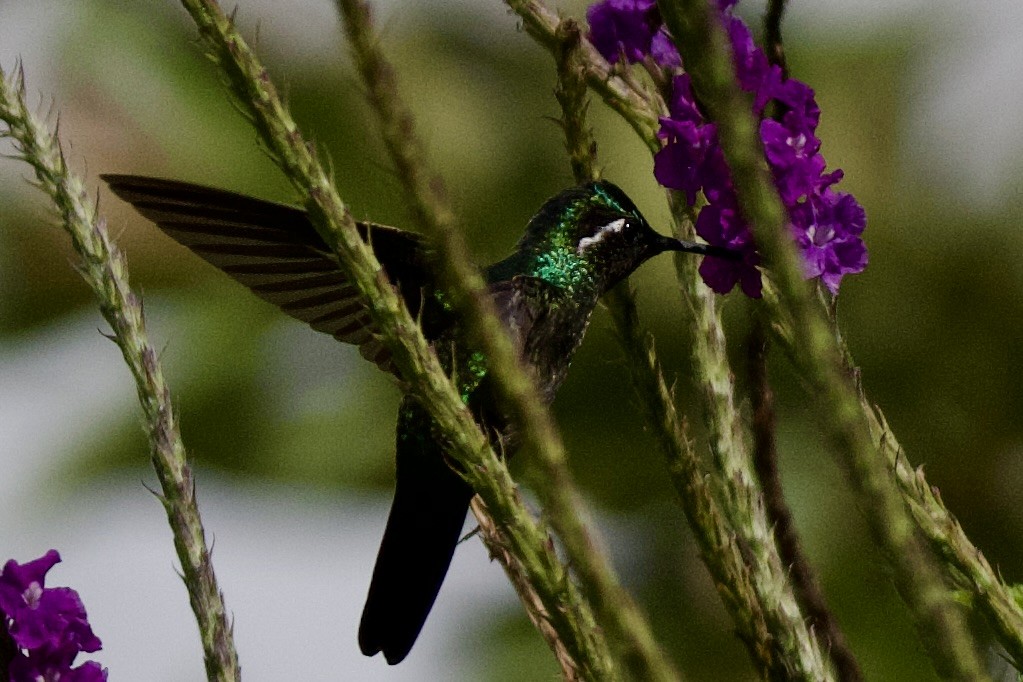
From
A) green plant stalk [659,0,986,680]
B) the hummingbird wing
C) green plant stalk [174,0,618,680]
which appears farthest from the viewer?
the hummingbird wing

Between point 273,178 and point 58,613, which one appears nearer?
point 58,613

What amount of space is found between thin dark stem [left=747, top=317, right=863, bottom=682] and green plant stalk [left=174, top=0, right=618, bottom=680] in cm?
45

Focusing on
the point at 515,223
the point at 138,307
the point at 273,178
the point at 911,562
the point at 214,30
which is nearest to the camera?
the point at 911,562

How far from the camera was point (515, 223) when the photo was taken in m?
8.02

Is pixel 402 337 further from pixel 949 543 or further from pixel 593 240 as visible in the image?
pixel 593 240

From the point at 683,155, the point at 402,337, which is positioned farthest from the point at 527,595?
the point at 683,155

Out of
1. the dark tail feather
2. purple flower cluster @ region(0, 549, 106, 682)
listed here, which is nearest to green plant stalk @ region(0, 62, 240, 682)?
purple flower cluster @ region(0, 549, 106, 682)

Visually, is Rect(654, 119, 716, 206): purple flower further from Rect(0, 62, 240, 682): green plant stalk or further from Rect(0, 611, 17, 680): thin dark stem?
Rect(0, 611, 17, 680): thin dark stem

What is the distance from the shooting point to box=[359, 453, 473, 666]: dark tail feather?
8.78 feet

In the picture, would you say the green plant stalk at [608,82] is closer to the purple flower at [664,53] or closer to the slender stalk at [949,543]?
the purple flower at [664,53]

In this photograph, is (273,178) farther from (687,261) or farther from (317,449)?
(687,261)

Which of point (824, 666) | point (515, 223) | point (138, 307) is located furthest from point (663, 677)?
point (515, 223)

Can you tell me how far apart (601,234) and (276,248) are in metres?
0.66

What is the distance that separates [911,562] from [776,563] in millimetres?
782
